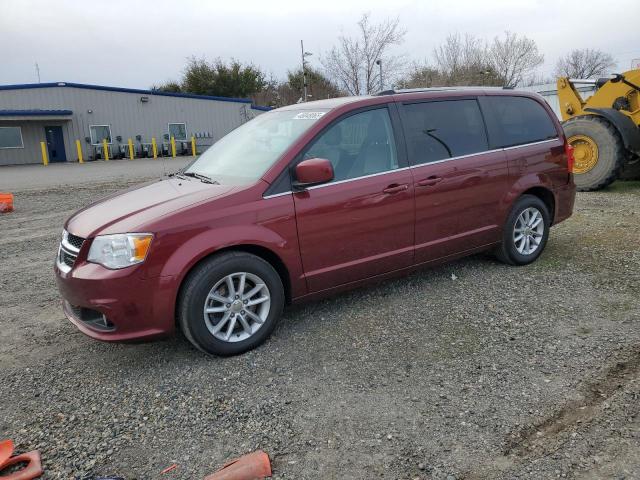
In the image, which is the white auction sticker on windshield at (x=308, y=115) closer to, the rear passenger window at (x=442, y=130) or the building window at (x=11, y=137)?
the rear passenger window at (x=442, y=130)

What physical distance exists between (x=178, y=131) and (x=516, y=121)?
96.4 feet

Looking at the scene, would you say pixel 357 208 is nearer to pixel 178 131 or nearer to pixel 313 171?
pixel 313 171

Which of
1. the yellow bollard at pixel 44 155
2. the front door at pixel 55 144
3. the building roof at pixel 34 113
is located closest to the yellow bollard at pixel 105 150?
the front door at pixel 55 144

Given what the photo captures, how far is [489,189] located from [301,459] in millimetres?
3225

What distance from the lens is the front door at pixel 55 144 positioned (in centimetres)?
2819

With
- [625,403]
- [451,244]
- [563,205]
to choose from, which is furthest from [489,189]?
[625,403]

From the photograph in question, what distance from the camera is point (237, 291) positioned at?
3.60 metres

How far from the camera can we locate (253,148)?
4.31 meters

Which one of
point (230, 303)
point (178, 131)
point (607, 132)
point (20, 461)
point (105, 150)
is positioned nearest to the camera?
point (20, 461)

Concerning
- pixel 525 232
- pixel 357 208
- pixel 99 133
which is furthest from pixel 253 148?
pixel 99 133

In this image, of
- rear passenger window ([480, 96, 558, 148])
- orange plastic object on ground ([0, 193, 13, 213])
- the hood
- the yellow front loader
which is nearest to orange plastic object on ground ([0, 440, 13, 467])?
the hood

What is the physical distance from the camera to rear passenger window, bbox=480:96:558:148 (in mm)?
4940

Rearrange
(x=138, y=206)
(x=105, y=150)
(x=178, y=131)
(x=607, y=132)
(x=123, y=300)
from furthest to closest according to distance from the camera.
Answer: (x=178, y=131) → (x=105, y=150) → (x=607, y=132) → (x=138, y=206) → (x=123, y=300)

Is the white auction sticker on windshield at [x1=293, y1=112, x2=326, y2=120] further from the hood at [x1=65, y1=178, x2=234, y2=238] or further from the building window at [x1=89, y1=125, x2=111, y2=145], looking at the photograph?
the building window at [x1=89, y1=125, x2=111, y2=145]
